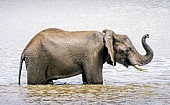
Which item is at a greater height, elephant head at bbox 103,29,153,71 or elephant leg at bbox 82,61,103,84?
elephant head at bbox 103,29,153,71

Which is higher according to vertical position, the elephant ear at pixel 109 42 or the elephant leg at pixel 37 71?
the elephant ear at pixel 109 42

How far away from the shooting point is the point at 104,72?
1262 centimetres

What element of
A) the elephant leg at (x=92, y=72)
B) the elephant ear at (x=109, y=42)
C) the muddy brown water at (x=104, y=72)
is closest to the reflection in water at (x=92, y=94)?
the muddy brown water at (x=104, y=72)

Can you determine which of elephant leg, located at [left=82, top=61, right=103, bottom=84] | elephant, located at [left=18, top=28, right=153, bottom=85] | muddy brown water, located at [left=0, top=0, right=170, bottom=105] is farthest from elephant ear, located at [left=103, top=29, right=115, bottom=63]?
muddy brown water, located at [left=0, top=0, right=170, bottom=105]

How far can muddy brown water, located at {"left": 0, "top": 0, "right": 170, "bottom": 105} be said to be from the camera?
28.5 ft

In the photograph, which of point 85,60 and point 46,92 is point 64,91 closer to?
point 46,92

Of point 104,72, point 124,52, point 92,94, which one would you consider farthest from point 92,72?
point 104,72

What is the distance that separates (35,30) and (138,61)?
1014 centimetres

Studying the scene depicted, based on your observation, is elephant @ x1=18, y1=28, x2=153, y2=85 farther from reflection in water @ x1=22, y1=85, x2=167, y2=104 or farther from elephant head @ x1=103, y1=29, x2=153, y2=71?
reflection in water @ x1=22, y1=85, x2=167, y2=104

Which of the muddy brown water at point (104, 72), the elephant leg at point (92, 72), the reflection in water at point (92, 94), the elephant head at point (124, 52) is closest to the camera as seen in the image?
the reflection in water at point (92, 94)

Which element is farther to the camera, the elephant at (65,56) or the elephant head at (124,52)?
the elephant head at (124,52)

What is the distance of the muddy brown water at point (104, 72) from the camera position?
870cm

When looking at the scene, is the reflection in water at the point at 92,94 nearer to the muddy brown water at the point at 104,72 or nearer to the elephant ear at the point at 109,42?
the muddy brown water at the point at 104,72

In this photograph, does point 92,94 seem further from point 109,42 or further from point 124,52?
point 124,52
